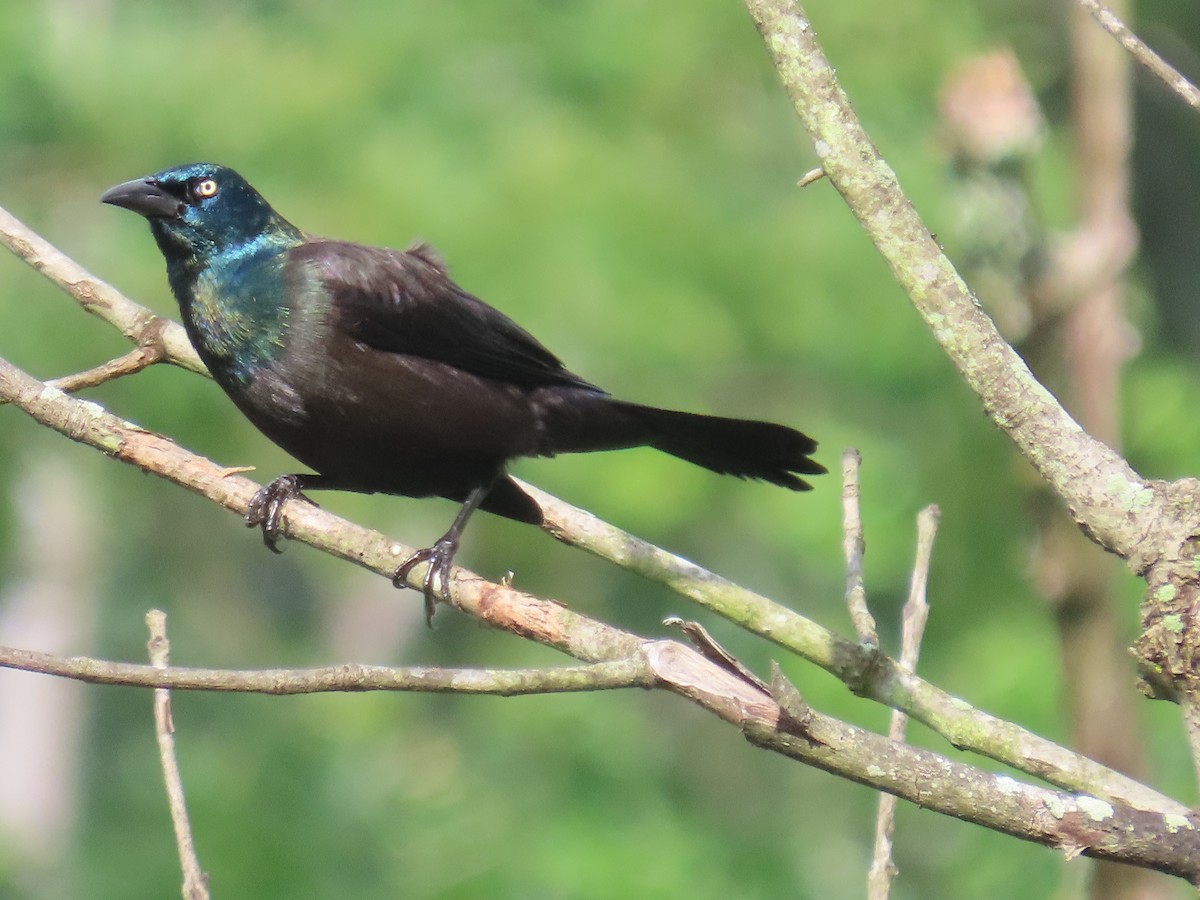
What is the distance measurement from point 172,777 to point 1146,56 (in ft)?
6.20

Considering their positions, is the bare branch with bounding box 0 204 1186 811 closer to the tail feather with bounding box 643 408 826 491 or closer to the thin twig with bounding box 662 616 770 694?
the thin twig with bounding box 662 616 770 694

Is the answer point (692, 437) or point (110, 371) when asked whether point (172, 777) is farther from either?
point (692, 437)

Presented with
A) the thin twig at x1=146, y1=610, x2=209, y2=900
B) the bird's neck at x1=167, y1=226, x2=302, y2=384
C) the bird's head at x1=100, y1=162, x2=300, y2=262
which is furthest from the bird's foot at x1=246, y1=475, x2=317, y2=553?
the thin twig at x1=146, y1=610, x2=209, y2=900

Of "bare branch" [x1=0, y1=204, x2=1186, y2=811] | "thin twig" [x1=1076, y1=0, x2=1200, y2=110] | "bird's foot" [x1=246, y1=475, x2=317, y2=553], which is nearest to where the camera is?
"thin twig" [x1=1076, y1=0, x2=1200, y2=110]

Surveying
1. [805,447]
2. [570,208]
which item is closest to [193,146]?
[570,208]

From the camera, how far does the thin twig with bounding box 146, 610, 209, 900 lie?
7.34 feet

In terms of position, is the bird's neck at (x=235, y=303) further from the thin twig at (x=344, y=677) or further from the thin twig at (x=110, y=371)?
the thin twig at (x=344, y=677)

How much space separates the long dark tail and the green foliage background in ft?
6.27

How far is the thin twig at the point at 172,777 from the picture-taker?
2236mm

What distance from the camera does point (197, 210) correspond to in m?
4.27

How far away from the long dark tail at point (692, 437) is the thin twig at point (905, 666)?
1.31 meters

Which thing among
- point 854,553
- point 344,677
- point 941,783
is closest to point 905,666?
point 854,553

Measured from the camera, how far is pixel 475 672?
2152mm

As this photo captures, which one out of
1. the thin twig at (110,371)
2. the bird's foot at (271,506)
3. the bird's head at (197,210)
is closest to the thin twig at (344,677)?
the thin twig at (110,371)
